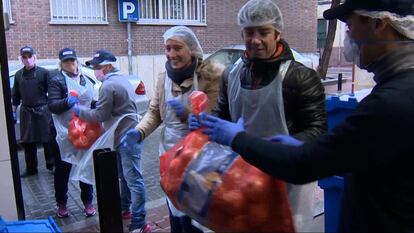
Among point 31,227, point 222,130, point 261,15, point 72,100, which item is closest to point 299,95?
point 261,15

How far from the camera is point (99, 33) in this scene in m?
13.9

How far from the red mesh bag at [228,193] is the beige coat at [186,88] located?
41.8 inches

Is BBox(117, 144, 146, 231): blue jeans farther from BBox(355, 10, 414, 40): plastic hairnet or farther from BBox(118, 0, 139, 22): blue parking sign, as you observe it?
BBox(118, 0, 139, 22): blue parking sign

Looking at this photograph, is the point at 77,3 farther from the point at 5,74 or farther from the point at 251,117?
the point at 251,117

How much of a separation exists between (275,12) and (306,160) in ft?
3.90

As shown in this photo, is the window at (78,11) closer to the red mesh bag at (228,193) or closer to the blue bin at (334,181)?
the blue bin at (334,181)

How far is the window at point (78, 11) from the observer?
13.1 metres

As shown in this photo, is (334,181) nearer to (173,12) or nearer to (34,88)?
(34,88)

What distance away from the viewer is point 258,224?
5.33 feet

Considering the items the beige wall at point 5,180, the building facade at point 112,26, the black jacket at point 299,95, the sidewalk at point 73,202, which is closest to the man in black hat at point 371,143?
the black jacket at point 299,95

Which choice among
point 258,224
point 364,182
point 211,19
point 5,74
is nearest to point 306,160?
point 364,182

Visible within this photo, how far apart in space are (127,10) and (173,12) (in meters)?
2.11

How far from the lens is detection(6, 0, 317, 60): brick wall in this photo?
487 inches

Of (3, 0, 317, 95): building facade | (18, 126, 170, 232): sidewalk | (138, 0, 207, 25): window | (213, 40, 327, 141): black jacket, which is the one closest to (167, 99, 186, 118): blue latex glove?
(213, 40, 327, 141): black jacket
